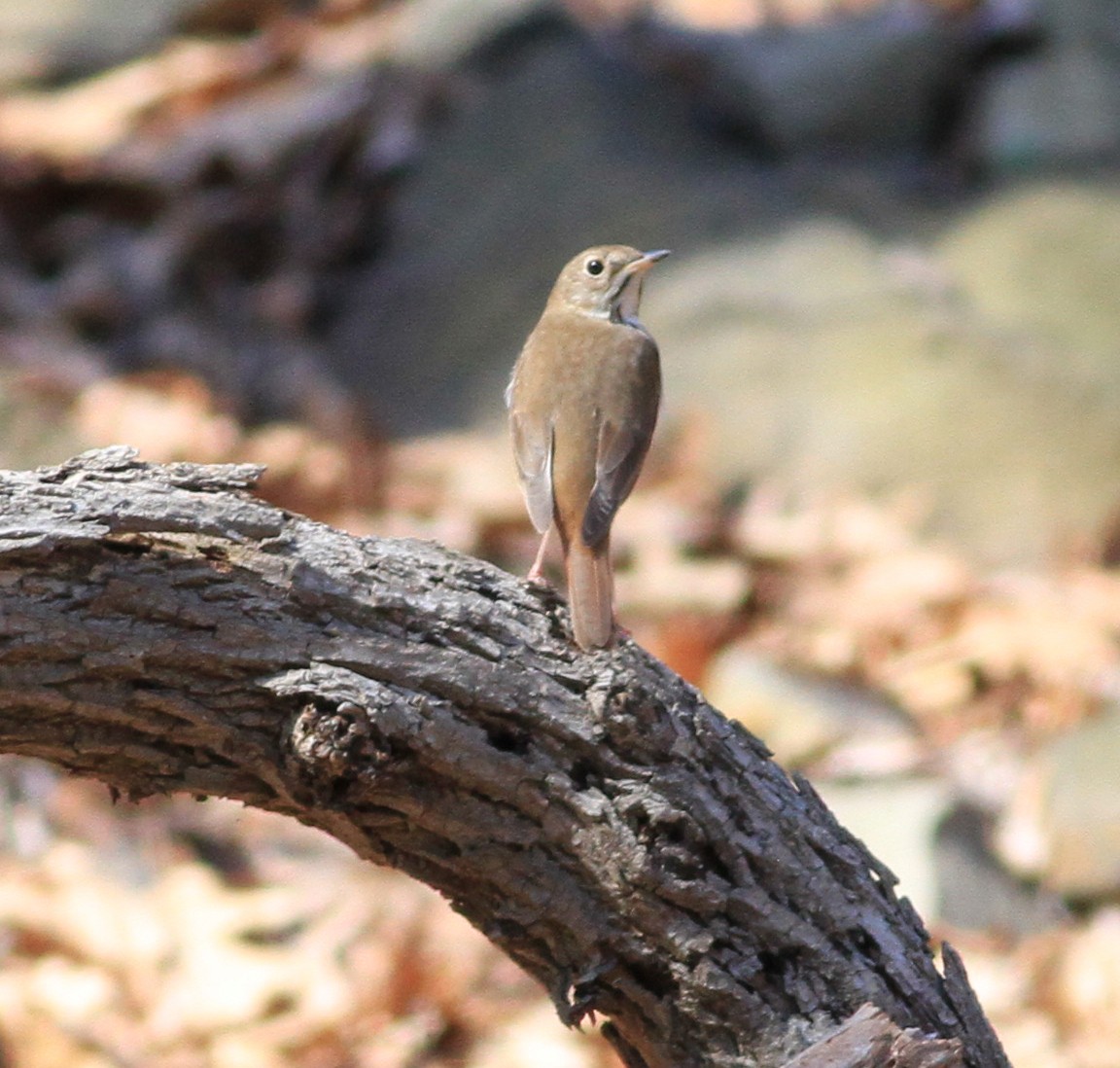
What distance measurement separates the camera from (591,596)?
8.98ft

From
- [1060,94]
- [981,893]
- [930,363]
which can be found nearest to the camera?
[981,893]

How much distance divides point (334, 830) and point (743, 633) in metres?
4.36

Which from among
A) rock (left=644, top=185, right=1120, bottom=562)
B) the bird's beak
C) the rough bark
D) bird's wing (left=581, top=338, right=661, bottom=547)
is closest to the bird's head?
the bird's beak

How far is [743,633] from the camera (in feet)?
22.4

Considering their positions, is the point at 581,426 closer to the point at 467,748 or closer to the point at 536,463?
the point at 536,463

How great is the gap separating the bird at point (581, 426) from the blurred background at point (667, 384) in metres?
1.91

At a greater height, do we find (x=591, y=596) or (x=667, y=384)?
(x=667, y=384)

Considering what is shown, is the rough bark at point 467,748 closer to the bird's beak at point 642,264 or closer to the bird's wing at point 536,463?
the bird's wing at point 536,463

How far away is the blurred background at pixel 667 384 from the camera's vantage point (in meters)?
5.05

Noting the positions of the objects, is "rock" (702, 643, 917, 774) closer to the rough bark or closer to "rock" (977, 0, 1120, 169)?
the rough bark

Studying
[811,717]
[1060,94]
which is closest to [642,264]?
[811,717]

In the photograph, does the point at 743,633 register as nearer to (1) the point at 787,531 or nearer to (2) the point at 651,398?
(1) the point at 787,531

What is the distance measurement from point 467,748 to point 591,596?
0.36 metres

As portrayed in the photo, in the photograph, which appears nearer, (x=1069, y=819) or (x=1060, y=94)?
(x=1069, y=819)
